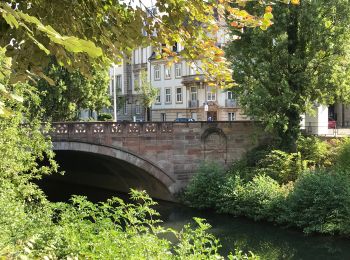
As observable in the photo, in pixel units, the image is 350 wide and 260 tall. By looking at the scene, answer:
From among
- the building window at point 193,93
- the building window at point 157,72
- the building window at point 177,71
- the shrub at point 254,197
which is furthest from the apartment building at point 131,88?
the shrub at point 254,197

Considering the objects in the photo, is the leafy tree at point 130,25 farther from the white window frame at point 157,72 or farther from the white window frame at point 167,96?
the white window frame at point 157,72

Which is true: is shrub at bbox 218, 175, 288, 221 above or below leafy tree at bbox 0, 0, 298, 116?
below

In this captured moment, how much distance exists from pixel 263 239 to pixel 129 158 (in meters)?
8.15

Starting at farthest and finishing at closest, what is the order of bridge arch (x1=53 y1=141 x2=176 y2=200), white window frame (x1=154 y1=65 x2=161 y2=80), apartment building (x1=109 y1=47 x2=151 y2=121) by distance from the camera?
apartment building (x1=109 y1=47 x2=151 y2=121), white window frame (x1=154 y1=65 x2=161 y2=80), bridge arch (x1=53 y1=141 x2=176 y2=200)

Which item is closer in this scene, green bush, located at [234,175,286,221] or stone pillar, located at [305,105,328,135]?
green bush, located at [234,175,286,221]

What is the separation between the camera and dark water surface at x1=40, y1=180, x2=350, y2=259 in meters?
14.0

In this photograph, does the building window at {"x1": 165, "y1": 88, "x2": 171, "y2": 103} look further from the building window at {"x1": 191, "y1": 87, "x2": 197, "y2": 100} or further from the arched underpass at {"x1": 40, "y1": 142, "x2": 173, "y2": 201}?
the arched underpass at {"x1": 40, "y1": 142, "x2": 173, "y2": 201}

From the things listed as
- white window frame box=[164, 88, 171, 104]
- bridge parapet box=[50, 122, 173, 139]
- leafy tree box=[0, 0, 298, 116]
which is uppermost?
white window frame box=[164, 88, 171, 104]

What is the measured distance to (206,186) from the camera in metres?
20.8

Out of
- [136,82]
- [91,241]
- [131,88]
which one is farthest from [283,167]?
[131,88]

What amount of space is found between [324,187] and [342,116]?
2260 centimetres

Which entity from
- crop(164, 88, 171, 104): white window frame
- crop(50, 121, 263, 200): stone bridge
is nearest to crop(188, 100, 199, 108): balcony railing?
crop(164, 88, 171, 104): white window frame

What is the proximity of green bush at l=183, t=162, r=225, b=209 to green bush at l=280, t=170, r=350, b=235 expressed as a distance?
3.75 m

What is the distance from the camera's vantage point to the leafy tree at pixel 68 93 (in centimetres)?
2688
